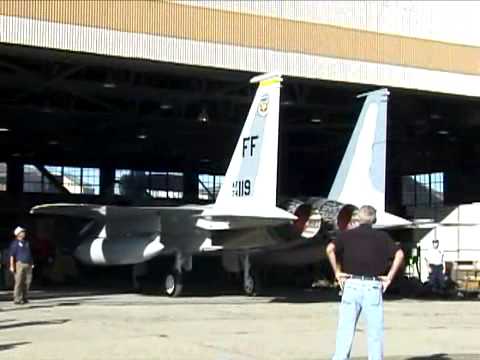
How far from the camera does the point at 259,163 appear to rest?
20.9 meters

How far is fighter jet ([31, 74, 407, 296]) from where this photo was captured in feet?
68.2

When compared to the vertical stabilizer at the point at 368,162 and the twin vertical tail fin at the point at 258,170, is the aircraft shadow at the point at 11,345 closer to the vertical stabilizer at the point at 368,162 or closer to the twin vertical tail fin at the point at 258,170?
the twin vertical tail fin at the point at 258,170

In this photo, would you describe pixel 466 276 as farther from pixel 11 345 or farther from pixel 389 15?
pixel 11 345

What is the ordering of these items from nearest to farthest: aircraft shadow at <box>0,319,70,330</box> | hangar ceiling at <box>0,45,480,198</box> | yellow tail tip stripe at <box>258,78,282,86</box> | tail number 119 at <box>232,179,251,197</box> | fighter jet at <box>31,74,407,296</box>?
aircraft shadow at <box>0,319,70,330</box> < yellow tail tip stripe at <box>258,78,282,86</box> < fighter jet at <box>31,74,407,296</box> < tail number 119 at <box>232,179,251,197</box> < hangar ceiling at <box>0,45,480,198</box>

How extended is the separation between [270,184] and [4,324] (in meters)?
7.92

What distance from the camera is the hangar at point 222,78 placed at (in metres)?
20.4

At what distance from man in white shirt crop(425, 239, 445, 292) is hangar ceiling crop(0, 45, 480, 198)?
4672 millimetres

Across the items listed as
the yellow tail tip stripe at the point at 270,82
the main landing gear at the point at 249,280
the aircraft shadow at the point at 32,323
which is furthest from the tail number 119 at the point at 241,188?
the aircraft shadow at the point at 32,323

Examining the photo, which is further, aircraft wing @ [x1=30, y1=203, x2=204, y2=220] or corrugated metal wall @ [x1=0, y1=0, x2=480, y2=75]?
aircraft wing @ [x1=30, y1=203, x2=204, y2=220]

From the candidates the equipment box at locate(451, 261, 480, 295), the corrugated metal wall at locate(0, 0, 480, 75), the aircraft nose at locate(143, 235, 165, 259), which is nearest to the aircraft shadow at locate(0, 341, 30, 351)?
the corrugated metal wall at locate(0, 0, 480, 75)

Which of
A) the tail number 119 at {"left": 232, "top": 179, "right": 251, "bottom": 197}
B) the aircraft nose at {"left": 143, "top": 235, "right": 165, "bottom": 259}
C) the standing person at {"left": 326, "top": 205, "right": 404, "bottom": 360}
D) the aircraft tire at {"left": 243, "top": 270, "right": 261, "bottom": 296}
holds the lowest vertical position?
the aircraft tire at {"left": 243, "top": 270, "right": 261, "bottom": 296}

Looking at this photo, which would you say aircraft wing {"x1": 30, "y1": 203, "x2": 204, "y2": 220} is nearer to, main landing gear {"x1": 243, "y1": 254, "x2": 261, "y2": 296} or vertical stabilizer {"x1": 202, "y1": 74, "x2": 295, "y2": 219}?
vertical stabilizer {"x1": 202, "y1": 74, "x2": 295, "y2": 219}

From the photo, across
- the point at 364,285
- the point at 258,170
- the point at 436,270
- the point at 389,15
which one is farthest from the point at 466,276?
the point at 364,285

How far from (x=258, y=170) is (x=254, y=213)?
1.11m
